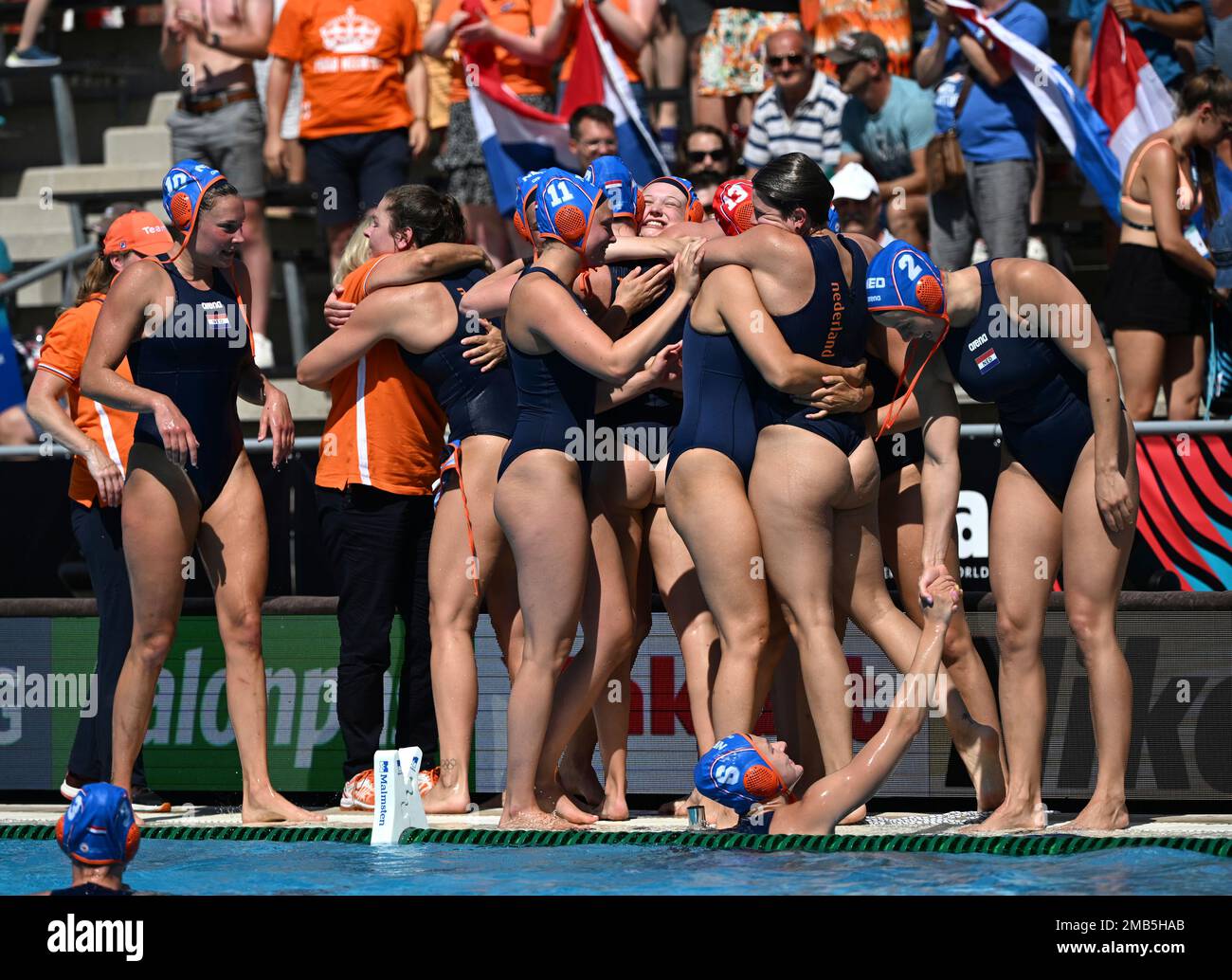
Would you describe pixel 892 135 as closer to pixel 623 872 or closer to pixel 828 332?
pixel 828 332

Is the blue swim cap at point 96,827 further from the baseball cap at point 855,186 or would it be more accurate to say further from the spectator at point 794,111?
the spectator at point 794,111

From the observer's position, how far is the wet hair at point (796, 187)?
593cm

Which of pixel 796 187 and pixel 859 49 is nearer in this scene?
pixel 796 187

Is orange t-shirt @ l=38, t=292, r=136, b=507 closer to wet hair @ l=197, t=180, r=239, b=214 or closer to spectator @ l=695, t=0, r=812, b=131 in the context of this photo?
wet hair @ l=197, t=180, r=239, b=214

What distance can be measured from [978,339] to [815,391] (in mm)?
571

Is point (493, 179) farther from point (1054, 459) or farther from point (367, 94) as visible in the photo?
point (1054, 459)

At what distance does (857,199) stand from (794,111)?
1.47 m

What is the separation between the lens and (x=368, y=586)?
6828mm

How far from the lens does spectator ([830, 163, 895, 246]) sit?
8.38 m

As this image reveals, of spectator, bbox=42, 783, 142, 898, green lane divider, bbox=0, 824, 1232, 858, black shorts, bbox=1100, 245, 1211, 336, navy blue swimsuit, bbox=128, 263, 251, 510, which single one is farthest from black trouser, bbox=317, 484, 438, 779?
black shorts, bbox=1100, 245, 1211, 336

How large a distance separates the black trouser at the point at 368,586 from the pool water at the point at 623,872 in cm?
88

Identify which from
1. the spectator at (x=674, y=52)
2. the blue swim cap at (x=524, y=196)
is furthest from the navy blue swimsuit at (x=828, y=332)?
the spectator at (x=674, y=52)

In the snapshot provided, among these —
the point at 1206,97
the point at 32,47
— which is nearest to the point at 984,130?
the point at 1206,97
